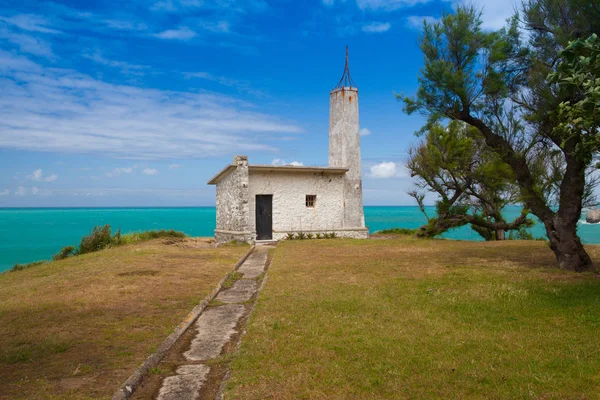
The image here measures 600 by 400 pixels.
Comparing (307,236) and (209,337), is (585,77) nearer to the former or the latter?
(209,337)

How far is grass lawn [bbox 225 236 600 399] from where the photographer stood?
4.50m

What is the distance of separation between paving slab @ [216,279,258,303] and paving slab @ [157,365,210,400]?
3603 mm

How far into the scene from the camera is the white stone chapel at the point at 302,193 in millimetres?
21078

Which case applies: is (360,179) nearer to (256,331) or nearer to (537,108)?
(537,108)

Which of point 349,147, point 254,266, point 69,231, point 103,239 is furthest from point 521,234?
point 69,231

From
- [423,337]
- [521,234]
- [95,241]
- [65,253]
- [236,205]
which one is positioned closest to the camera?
[423,337]

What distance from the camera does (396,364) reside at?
5070 millimetres

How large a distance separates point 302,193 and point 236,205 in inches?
145

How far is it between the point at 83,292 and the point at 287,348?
240 inches

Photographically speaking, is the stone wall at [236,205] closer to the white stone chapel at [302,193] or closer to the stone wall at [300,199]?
the white stone chapel at [302,193]

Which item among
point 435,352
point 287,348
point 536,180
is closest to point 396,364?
point 435,352

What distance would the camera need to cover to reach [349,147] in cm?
2405

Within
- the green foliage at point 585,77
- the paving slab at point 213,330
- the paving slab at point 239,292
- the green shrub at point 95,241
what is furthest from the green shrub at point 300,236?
the green foliage at point 585,77

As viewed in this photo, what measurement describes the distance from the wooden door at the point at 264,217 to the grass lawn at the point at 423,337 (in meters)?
10.6
